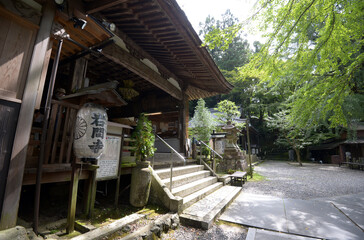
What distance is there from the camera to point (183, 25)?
408 cm

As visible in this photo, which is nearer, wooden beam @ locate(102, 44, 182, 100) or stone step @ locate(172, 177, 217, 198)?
wooden beam @ locate(102, 44, 182, 100)

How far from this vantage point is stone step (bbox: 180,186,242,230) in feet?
12.4

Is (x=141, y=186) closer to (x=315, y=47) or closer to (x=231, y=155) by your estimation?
(x=315, y=47)

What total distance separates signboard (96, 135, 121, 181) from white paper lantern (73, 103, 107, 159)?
1242 millimetres

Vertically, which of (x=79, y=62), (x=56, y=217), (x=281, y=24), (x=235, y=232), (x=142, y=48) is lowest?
(x=235, y=232)

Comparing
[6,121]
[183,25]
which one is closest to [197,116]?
[183,25]

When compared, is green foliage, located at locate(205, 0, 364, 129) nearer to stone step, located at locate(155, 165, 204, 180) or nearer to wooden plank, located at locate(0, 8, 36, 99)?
wooden plank, located at locate(0, 8, 36, 99)

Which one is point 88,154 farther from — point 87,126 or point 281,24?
point 281,24

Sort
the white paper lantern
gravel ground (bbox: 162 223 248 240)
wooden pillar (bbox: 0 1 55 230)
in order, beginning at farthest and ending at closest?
gravel ground (bbox: 162 223 248 240) → the white paper lantern → wooden pillar (bbox: 0 1 55 230)

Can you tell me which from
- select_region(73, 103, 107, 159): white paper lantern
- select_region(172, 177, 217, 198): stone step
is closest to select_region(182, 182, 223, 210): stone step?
select_region(172, 177, 217, 198): stone step

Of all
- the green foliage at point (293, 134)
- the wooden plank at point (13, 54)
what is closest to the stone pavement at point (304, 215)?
the wooden plank at point (13, 54)

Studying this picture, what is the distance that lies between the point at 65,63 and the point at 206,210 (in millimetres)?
5218

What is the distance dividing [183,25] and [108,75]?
440cm

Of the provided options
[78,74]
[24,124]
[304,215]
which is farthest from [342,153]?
[24,124]
